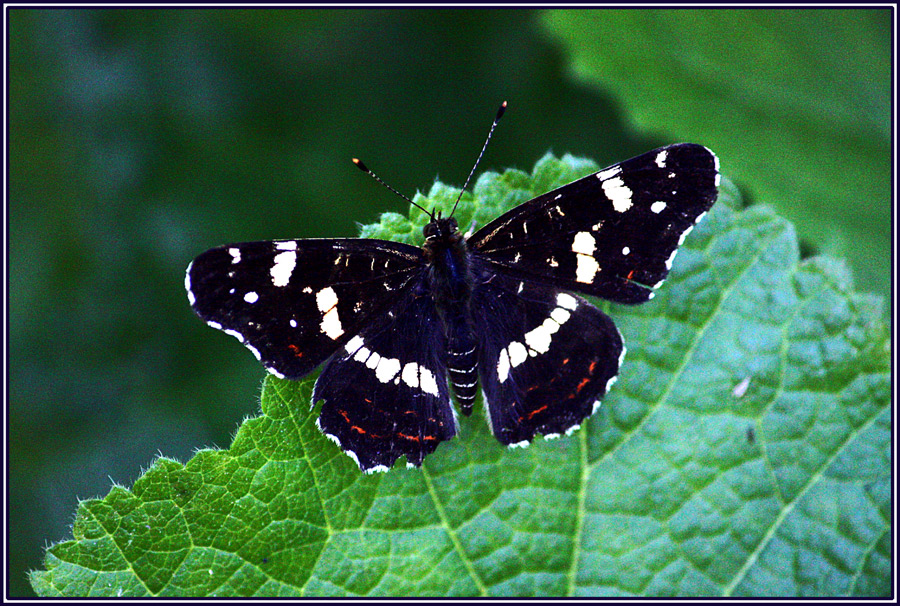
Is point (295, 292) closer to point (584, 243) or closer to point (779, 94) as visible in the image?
point (584, 243)

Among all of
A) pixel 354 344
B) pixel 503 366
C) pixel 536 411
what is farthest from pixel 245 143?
pixel 536 411

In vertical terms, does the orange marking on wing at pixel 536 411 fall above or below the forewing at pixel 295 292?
below

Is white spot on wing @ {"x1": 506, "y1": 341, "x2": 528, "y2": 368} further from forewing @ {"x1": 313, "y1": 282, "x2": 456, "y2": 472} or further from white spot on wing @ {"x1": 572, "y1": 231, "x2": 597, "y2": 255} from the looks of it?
white spot on wing @ {"x1": 572, "y1": 231, "x2": 597, "y2": 255}

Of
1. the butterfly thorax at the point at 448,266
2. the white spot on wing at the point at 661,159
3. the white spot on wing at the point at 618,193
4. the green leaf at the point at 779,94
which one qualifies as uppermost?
the green leaf at the point at 779,94

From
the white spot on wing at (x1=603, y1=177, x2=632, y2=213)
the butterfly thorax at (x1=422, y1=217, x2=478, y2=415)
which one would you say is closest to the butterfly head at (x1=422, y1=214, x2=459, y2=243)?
the butterfly thorax at (x1=422, y1=217, x2=478, y2=415)

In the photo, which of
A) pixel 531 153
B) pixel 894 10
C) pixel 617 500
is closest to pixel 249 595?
pixel 617 500

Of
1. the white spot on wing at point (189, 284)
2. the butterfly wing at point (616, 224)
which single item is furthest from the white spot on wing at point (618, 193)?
the white spot on wing at point (189, 284)

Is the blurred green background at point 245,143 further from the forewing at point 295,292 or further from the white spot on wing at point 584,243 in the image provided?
the forewing at point 295,292

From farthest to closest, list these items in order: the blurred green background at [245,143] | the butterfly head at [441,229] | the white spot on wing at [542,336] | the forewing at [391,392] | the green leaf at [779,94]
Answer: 1. the blurred green background at [245,143]
2. the green leaf at [779,94]
3. the white spot on wing at [542,336]
4. the butterfly head at [441,229]
5. the forewing at [391,392]
